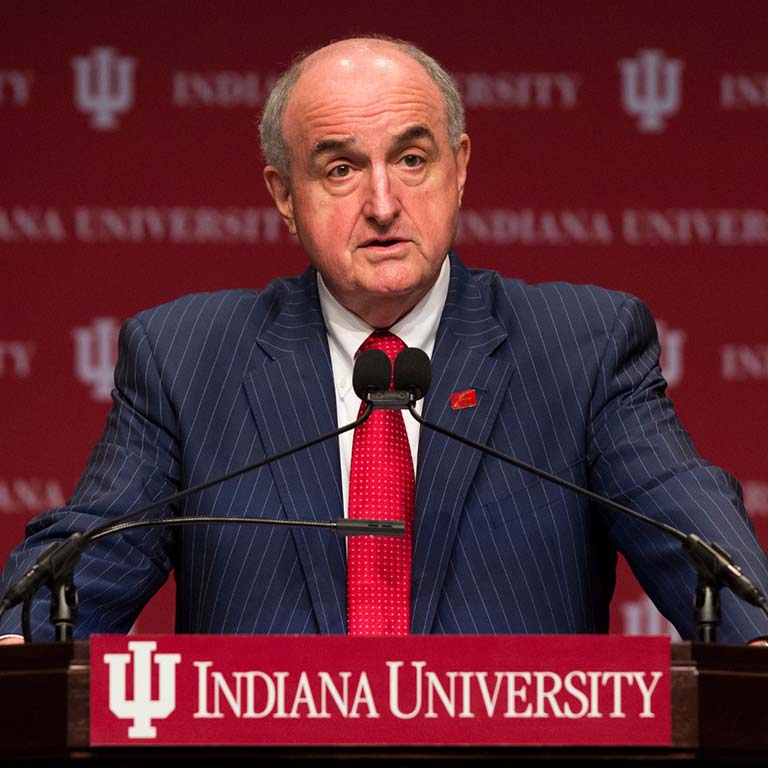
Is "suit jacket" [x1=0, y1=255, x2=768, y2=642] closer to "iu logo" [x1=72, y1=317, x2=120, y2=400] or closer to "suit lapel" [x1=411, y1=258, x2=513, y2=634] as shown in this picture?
"suit lapel" [x1=411, y1=258, x2=513, y2=634]

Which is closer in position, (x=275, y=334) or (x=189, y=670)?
(x=189, y=670)

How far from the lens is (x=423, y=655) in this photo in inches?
56.8

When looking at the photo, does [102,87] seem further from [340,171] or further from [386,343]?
[386,343]

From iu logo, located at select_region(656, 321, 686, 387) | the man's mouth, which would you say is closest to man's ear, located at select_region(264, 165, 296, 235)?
the man's mouth

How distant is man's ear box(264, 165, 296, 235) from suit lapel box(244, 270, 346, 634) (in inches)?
3.9

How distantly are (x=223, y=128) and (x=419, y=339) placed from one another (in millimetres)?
1591

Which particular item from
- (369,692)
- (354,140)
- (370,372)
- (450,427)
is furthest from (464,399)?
(369,692)

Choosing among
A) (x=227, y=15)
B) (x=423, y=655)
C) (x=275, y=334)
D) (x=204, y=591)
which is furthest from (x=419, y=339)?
(x=227, y=15)

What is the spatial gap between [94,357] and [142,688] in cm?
251

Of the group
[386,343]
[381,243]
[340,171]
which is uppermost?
[340,171]

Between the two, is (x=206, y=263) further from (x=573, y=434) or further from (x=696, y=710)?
(x=696, y=710)

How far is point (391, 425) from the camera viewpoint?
2.38 m

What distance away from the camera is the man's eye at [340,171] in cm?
248

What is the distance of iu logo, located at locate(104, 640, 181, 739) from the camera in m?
1.43
